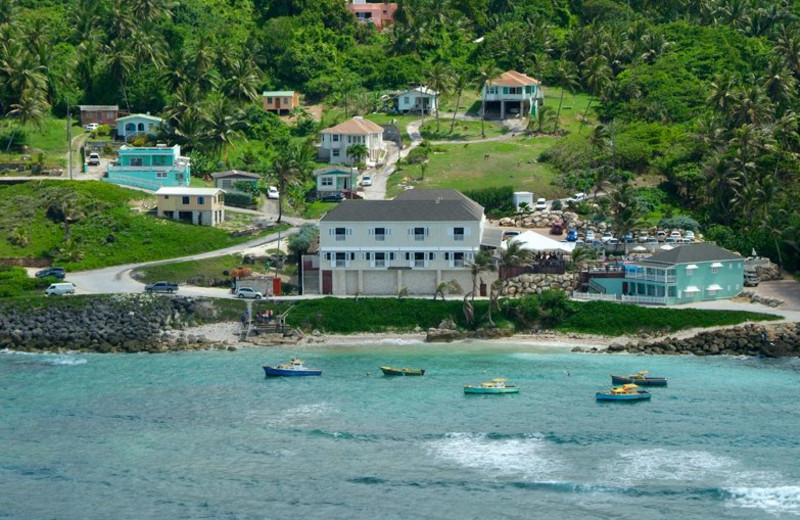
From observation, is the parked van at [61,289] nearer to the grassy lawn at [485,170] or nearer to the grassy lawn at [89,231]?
the grassy lawn at [89,231]

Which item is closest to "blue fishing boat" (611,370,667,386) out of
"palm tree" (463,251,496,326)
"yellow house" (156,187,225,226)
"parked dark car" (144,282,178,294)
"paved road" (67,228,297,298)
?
"palm tree" (463,251,496,326)

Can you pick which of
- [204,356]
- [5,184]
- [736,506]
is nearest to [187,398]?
[204,356]

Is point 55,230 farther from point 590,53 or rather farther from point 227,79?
point 590,53

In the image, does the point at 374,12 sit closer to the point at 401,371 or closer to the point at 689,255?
the point at 689,255

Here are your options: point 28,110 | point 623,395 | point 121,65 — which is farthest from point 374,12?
point 623,395

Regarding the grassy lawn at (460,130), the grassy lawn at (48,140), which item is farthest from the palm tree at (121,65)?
the grassy lawn at (460,130)

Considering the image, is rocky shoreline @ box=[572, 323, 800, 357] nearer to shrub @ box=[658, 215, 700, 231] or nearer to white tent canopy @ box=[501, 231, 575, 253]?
white tent canopy @ box=[501, 231, 575, 253]
